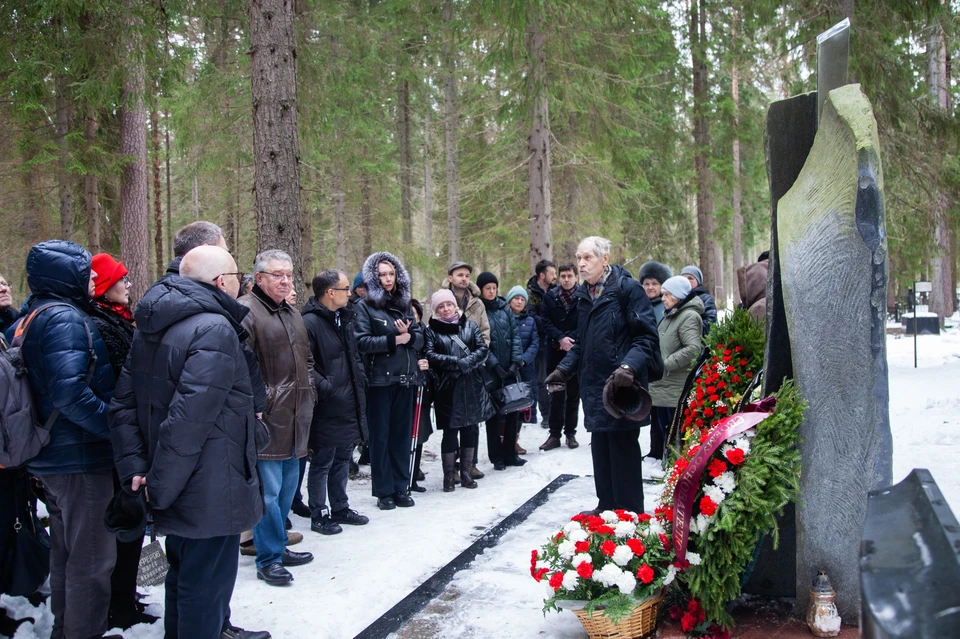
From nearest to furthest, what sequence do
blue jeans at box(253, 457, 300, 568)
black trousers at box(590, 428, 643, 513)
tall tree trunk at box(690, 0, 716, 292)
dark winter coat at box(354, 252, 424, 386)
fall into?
blue jeans at box(253, 457, 300, 568) < black trousers at box(590, 428, 643, 513) < dark winter coat at box(354, 252, 424, 386) < tall tree trunk at box(690, 0, 716, 292)

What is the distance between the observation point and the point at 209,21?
329 inches

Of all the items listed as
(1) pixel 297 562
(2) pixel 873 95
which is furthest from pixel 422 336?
(2) pixel 873 95

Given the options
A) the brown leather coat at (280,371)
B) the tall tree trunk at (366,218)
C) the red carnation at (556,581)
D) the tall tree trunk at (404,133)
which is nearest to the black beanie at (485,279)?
the brown leather coat at (280,371)

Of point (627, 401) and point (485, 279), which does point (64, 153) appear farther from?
point (627, 401)

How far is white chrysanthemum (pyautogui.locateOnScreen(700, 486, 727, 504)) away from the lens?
11.0 ft

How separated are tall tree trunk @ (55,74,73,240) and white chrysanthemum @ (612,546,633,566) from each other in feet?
27.7

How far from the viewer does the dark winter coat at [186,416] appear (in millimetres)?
3096

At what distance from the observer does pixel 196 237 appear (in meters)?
3.97

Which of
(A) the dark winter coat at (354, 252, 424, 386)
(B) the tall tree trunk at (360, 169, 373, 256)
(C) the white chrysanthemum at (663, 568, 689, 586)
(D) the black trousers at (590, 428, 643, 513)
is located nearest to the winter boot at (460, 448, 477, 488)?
(A) the dark winter coat at (354, 252, 424, 386)

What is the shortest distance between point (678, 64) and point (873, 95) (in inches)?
257

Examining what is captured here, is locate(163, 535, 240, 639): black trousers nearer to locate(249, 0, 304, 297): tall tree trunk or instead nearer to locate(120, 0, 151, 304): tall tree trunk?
locate(249, 0, 304, 297): tall tree trunk

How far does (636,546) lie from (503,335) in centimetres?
421

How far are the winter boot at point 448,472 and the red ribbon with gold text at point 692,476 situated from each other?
3.59 meters

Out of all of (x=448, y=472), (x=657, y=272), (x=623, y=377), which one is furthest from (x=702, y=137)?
(x=623, y=377)
